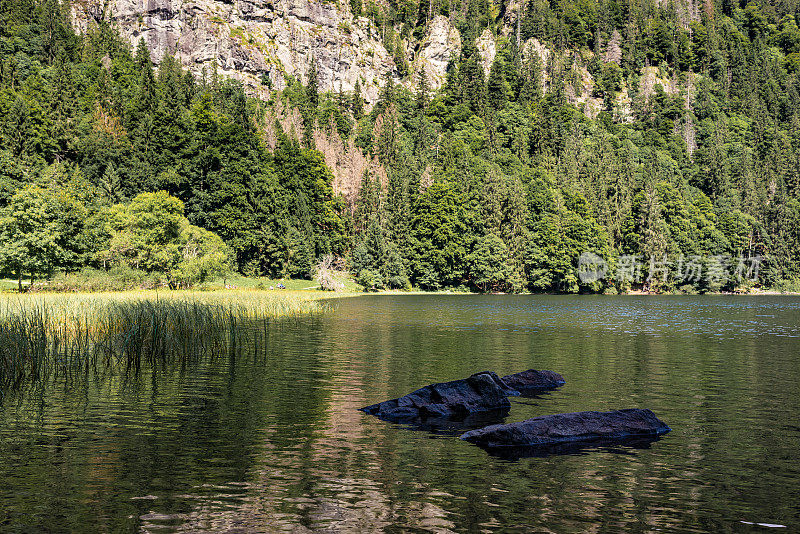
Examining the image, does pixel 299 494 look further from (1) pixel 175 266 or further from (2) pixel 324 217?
(2) pixel 324 217

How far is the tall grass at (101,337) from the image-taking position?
23.1 meters

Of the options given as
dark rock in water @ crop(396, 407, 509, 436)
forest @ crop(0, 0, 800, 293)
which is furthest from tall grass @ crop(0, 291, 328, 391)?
forest @ crop(0, 0, 800, 293)

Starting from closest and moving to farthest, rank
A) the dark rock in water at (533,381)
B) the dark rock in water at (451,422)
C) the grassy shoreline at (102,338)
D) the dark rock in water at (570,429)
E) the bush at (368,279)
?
the dark rock in water at (570,429) → the dark rock in water at (451,422) → the grassy shoreline at (102,338) → the dark rock in water at (533,381) → the bush at (368,279)

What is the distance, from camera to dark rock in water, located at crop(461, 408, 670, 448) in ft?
53.1

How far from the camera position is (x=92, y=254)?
7050 centimetres

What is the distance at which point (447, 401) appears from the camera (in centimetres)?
2028

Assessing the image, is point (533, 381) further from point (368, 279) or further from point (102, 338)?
point (368, 279)

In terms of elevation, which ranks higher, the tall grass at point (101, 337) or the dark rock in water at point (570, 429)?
the tall grass at point (101, 337)

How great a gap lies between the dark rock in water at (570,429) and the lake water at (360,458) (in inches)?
22.6

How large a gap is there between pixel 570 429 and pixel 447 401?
4.45 metres

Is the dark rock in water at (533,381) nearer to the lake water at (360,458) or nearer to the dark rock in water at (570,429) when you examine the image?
the lake water at (360,458)

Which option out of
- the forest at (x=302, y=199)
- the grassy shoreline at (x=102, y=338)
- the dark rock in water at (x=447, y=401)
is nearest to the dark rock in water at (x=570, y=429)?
the dark rock in water at (x=447, y=401)

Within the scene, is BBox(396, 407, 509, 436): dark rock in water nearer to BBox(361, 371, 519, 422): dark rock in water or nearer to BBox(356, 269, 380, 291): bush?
BBox(361, 371, 519, 422): dark rock in water

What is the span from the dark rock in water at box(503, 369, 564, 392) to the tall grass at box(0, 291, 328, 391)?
46.2 ft
